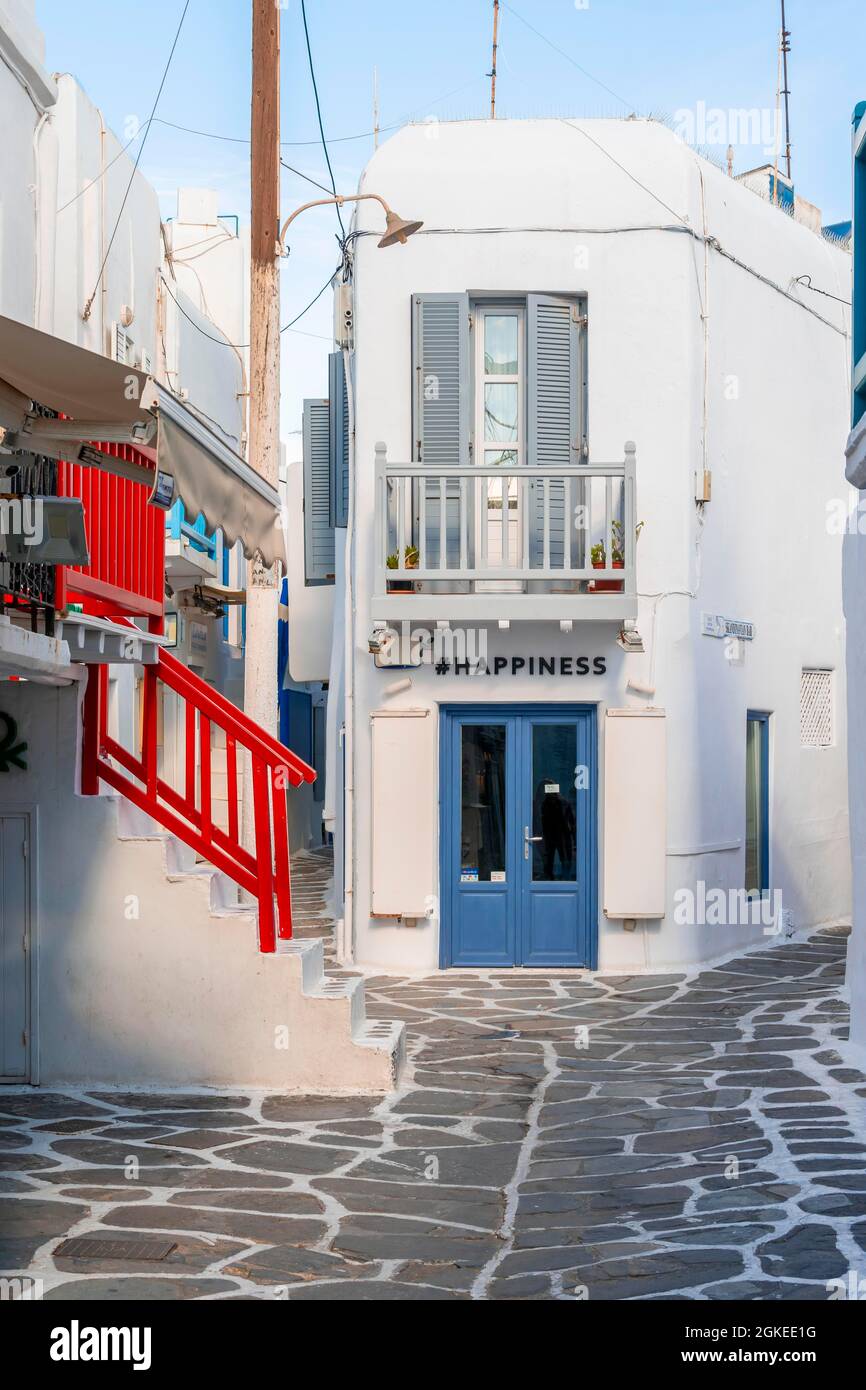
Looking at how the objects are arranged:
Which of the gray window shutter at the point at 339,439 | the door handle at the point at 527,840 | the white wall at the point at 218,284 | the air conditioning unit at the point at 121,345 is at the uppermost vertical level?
the white wall at the point at 218,284

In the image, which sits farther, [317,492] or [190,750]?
[317,492]

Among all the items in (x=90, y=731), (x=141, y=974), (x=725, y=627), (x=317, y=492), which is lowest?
(x=141, y=974)

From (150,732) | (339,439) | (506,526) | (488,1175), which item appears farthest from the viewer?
(339,439)

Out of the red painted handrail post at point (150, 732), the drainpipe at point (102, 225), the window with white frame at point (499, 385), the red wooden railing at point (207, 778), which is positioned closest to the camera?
the red wooden railing at point (207, 778)

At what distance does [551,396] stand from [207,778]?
6.15 meters

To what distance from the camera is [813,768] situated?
718 inches

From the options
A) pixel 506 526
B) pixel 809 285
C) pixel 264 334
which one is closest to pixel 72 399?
pixel 264 334

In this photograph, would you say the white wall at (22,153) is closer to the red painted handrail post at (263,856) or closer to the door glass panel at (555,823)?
the red painted handrail post at (263,856)

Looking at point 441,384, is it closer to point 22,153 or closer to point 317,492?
point 317,492

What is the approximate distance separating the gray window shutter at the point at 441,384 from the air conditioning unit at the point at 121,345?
3.85 m

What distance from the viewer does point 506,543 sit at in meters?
14.3

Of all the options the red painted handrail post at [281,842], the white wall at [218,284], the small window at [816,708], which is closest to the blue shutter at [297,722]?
the white wall at [218,284]

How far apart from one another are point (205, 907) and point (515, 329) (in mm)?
7695

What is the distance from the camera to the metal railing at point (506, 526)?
46.3 feet
